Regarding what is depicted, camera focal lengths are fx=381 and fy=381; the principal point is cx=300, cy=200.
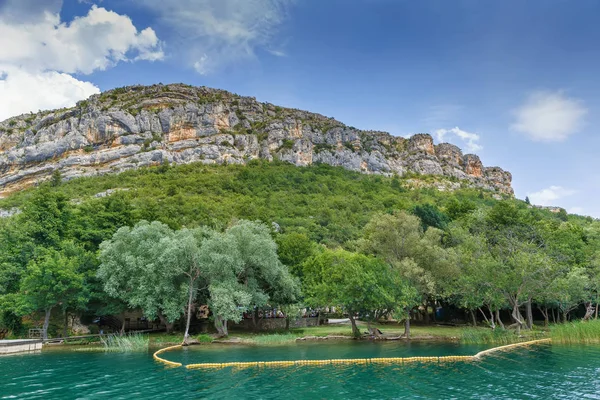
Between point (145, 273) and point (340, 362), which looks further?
point (145, 273)

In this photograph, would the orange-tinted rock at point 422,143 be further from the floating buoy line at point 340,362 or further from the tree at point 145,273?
the floating buoy line at point 340,362

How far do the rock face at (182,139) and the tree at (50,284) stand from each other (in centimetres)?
7523

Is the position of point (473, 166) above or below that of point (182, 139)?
above

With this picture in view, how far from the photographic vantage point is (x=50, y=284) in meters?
33.6

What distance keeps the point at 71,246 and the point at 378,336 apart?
30726mm

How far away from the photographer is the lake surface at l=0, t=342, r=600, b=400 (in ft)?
51.0

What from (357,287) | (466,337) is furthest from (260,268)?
(466,337)

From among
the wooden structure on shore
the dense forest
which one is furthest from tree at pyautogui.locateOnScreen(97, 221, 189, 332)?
the wooden structure on shore

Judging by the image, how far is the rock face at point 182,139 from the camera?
109 m

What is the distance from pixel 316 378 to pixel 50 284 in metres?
27.3

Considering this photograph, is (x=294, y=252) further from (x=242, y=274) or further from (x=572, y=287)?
(x=572, y=287)

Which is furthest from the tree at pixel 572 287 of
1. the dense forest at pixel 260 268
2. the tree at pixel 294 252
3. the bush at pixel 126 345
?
the bush at pixel 126 345

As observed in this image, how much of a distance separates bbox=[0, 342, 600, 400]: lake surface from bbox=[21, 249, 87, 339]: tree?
289 inches

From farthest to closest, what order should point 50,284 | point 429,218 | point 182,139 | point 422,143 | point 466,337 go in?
point 422,143 < point 182,139 < point 429,218 < point 50,284 < point 466,337
